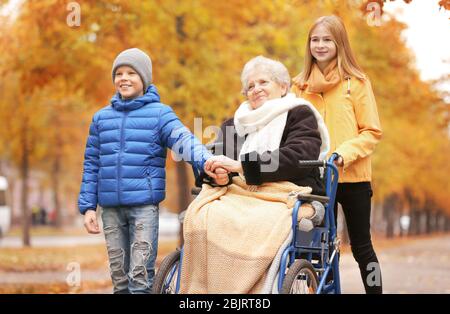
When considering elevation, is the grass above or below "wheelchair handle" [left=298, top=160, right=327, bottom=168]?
below

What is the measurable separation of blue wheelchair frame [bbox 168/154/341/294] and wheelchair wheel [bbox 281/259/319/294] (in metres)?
0.06

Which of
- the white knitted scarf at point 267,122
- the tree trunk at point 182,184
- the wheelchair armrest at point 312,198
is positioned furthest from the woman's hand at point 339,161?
the tree trunk at point 182,184

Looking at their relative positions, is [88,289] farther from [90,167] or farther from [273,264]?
[273,264]

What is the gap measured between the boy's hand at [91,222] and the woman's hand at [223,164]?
84 cm

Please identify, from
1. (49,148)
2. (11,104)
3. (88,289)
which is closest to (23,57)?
(88,289)

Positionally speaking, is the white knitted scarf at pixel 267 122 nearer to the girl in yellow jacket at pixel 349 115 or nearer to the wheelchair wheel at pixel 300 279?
the girl in yellow jacket at pixel 349 115

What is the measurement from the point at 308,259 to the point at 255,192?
502 millimetres

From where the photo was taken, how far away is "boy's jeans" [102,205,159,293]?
4.98 meters

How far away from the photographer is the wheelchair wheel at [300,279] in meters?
4.28

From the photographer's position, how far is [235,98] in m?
13.9

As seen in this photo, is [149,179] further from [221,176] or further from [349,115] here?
[349,115]

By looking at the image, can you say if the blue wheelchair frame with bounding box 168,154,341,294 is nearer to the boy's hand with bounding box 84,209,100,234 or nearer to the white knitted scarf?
the white knitted scarf

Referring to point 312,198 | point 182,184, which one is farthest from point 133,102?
point 182,184

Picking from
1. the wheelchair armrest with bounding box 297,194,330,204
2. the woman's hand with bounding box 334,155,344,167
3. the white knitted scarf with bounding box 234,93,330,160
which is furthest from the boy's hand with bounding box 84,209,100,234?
the woman's hand with bounding box 334,155,344,167
